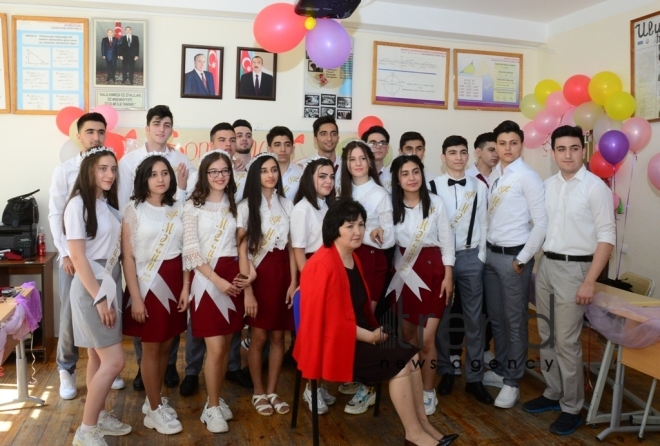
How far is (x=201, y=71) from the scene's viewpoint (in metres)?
4.27

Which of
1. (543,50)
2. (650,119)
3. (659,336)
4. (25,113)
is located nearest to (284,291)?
(659,336)

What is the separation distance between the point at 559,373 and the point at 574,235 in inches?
30.3

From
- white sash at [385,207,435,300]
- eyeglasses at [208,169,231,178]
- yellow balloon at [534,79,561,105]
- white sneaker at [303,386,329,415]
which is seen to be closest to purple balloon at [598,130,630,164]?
yellow balloon at [534,79,561,105]

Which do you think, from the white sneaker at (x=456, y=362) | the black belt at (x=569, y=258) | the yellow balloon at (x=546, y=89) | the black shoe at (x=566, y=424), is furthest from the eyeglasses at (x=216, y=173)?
the yellow balloon at (x=546, y=89)

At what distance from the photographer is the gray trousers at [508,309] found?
9.93 ft

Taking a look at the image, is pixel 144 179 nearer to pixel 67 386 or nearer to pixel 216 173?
pixel 216 173

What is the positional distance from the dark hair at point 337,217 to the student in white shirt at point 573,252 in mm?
1091

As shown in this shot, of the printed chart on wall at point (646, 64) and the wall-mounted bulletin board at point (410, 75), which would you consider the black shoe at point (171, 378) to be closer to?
the wall-mounted bulletin board at point (410, 75)

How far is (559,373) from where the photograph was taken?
2.99 m

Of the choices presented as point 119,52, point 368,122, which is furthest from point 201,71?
point 368,122

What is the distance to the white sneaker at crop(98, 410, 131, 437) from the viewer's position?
105 inches

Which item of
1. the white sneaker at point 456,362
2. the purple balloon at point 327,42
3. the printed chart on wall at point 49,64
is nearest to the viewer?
the white sneaker at point 456,362

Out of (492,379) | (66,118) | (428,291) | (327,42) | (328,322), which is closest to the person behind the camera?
(328,322)

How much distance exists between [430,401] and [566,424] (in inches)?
26.2
